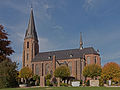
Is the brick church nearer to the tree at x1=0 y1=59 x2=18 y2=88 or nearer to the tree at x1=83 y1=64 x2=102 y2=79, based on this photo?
the tree at x1=83 y1=64 x2=102 y2=79

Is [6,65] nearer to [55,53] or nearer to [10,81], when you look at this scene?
[10,81]

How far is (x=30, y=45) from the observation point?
70.8 metres

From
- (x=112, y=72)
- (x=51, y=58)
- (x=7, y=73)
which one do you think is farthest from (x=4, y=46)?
(x=51, y=58)

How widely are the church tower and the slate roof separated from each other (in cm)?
242

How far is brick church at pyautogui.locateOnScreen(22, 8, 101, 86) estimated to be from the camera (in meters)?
60.8

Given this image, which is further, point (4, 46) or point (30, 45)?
point (30, 45)

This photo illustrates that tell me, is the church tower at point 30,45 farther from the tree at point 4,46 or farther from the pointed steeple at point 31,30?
the tree at point 4,46

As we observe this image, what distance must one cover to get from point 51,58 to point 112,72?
30842 mm

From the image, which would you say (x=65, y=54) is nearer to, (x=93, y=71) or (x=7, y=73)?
(x=93, y=71)

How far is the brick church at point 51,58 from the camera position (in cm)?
6084

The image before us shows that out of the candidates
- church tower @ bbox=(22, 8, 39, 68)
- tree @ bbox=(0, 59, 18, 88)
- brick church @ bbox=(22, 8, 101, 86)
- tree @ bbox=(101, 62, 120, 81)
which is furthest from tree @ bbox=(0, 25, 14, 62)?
church tower @ bbox=(22, 8, 39, 68)

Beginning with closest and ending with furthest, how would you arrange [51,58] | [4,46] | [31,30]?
1. [4,46]
2. [51,58]
3. [31,30]

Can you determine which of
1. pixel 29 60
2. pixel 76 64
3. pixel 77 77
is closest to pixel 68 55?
pixel 76 64

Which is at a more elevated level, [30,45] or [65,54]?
[30,45]
